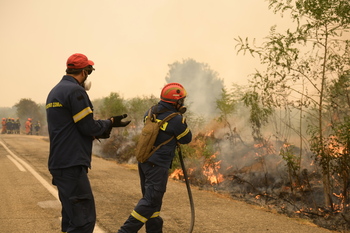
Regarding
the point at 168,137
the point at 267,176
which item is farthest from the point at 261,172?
the point at 168,137

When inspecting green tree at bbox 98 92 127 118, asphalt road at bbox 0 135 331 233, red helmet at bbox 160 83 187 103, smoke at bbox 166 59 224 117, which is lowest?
asphalt road at bbox 0 135 331 233

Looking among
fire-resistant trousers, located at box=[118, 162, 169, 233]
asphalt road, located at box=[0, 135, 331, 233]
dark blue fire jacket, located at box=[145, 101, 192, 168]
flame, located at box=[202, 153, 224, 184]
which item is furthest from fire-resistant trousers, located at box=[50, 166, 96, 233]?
flame, located at box=[202, 153, 224, 184]

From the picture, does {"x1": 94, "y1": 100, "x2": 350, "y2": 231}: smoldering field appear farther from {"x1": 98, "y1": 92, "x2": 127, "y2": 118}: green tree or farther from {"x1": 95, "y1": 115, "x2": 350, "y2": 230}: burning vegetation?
{"x1": 98, "y1": 92, "x2": 127, "y2": 118}: green tree

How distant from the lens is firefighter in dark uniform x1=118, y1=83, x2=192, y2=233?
4.44m

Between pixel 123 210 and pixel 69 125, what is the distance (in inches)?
143

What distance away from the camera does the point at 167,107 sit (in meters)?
4.77

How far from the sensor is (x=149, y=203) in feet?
14.6

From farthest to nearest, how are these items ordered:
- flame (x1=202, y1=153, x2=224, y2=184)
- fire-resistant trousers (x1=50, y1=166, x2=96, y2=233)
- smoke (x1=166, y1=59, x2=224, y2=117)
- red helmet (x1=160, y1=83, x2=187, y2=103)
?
smoke (x1=166, y1=59, x2=224, y2=117) < flame (x1=202, y1=153, x2=224, y2=184) < red helmet (x1=160, y1=83, x2=187, y2=103) < fire-resistant trousers (x1=50, y1=166, x2=96, y2=233)

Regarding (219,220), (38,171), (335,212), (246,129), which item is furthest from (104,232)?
(246,129)

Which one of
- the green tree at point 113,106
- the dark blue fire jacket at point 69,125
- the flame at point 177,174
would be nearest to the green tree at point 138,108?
the green tree at point 113,106

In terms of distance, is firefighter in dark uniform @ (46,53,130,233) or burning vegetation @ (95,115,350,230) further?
burning vegetation @ (95,115,350,230)

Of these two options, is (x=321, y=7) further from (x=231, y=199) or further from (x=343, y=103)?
(x=231, y=199)

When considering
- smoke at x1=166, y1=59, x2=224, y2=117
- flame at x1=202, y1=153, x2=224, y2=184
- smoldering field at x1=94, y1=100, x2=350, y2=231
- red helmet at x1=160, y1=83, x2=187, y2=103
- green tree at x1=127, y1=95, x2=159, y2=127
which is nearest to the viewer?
red helmet at x1=160, y1=83, x2=187, y2=103

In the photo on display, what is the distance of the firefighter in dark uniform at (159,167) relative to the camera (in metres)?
4.44
